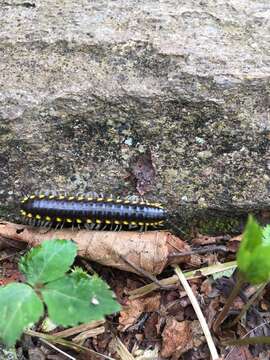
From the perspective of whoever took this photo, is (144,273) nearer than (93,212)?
Yes

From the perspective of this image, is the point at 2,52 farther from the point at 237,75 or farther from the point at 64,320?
the point at 64,320

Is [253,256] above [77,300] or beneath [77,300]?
above

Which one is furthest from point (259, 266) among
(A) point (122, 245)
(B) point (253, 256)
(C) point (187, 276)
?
(A) point (122, 245)

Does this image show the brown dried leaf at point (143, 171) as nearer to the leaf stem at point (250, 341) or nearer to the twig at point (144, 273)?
the twig at point (144, 273)

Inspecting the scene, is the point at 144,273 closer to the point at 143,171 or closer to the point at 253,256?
the point at 143,171

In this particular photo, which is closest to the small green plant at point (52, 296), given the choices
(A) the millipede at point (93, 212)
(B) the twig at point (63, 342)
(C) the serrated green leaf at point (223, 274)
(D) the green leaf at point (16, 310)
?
(D) the green leaf at point (16, 310)

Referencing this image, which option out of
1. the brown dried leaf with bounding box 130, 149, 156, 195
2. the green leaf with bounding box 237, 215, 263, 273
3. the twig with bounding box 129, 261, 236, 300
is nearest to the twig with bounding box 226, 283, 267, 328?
the twig with bounding box 129, 261, 236, 300

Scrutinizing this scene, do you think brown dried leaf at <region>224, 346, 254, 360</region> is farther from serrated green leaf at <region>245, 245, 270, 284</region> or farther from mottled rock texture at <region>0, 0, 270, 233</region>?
mottled rock texture at <region>0, 0, 270, 233</region>
